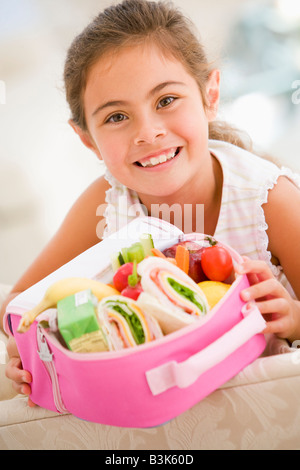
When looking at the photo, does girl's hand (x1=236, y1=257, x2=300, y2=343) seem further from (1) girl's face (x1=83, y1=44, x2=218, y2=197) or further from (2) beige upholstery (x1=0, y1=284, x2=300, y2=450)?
(1) girl's face (x1=83, y1=44, x2=218, y2=197)

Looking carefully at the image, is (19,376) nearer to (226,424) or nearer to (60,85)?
(226,424)

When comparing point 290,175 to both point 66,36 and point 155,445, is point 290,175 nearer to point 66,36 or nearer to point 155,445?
point 155,445

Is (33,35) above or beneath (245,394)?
above

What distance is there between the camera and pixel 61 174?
2.41 m

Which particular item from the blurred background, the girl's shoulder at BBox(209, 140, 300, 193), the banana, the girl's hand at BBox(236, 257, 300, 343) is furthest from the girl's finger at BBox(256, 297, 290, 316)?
the blurred background

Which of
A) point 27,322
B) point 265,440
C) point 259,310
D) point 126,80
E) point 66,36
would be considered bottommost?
point 265,440

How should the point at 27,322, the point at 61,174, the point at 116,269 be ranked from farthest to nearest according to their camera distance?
the point at 61,174 < the point at 116,269 < the point at 27,322

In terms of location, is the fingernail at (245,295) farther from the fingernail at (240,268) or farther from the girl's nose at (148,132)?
the girl's nose at (148,132)

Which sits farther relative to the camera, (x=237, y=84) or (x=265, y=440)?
(x=237, y=84)

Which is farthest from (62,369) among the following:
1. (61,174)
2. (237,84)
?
(237,84)

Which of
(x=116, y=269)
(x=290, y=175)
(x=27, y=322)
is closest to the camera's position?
(x=27, y=322)

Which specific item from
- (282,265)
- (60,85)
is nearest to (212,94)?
(282,265)

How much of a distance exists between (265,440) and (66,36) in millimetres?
2201

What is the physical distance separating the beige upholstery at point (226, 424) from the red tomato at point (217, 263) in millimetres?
134
